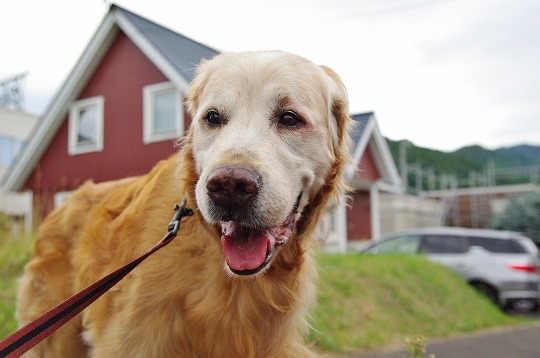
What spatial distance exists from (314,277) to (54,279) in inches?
64.1

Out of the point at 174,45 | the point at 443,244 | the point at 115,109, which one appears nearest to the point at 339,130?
the point at 443,244

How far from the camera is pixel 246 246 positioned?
7.82ft

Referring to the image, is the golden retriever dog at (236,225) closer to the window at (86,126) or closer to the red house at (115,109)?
the red house at (115,109)

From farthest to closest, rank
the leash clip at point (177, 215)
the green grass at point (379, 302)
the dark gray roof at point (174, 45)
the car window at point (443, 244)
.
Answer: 1. the dark gray roof at point (174, 45)
2. the car window at point (443, 244)
3. the green grass at point (379, 302)
4. the leash clip at point (177, 215)

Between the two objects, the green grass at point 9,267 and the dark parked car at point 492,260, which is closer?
the green grass at point 9,267

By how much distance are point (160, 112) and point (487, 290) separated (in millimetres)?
9537

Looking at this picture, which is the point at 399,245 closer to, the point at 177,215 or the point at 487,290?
the point at 487,290

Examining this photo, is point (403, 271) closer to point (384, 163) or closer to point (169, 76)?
point (169, 76)

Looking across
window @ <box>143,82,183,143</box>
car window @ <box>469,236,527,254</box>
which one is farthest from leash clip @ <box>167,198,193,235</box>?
window @ <box>143,82,183,143</box>

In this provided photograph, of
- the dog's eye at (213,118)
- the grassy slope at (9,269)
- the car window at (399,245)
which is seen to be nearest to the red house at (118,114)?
the car window at (399,245)

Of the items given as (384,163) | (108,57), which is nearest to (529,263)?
(384,163)

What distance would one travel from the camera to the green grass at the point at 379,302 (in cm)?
672

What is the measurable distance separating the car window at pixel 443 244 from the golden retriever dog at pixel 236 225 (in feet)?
36.6

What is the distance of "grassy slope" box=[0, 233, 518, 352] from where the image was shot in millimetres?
6739
